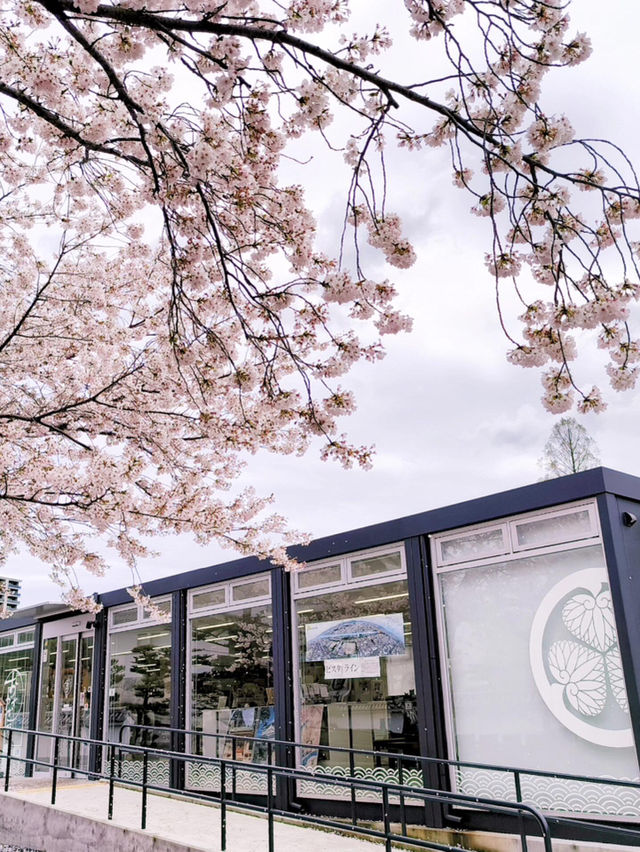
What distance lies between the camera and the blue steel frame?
23.8 ft

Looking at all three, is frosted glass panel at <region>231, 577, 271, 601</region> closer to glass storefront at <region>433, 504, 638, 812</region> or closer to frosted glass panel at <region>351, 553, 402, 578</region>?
frosted glass panel at <region>351, 553, 402, 578</region>

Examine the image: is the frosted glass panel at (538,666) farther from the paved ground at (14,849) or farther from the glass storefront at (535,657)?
the paved ground at (14,849)

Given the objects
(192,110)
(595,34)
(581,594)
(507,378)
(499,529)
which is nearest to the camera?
(595,34)

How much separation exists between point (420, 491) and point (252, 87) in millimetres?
35762

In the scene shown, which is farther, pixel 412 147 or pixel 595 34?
pixel 412 147

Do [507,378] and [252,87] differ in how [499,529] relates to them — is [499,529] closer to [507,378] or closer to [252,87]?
[252,87]

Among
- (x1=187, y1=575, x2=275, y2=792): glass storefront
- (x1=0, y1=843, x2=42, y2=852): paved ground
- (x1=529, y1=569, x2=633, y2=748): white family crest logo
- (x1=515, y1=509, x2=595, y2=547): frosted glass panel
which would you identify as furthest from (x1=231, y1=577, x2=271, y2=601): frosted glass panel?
(x1=529, y1=569, x2=633, y2=748): white family crest logo

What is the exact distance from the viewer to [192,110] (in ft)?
13.9

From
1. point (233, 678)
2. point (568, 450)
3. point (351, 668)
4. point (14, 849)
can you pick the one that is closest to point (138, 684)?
point (233, 678)

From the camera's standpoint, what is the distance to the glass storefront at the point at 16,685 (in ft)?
54.9

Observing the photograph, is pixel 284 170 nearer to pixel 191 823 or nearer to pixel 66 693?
pixel 191 823

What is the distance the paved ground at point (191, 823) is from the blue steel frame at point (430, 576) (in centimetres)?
126

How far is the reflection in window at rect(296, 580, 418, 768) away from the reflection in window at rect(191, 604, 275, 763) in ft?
2.56

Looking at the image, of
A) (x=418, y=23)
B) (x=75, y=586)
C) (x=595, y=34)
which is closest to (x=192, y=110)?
(x=418, y=23)
